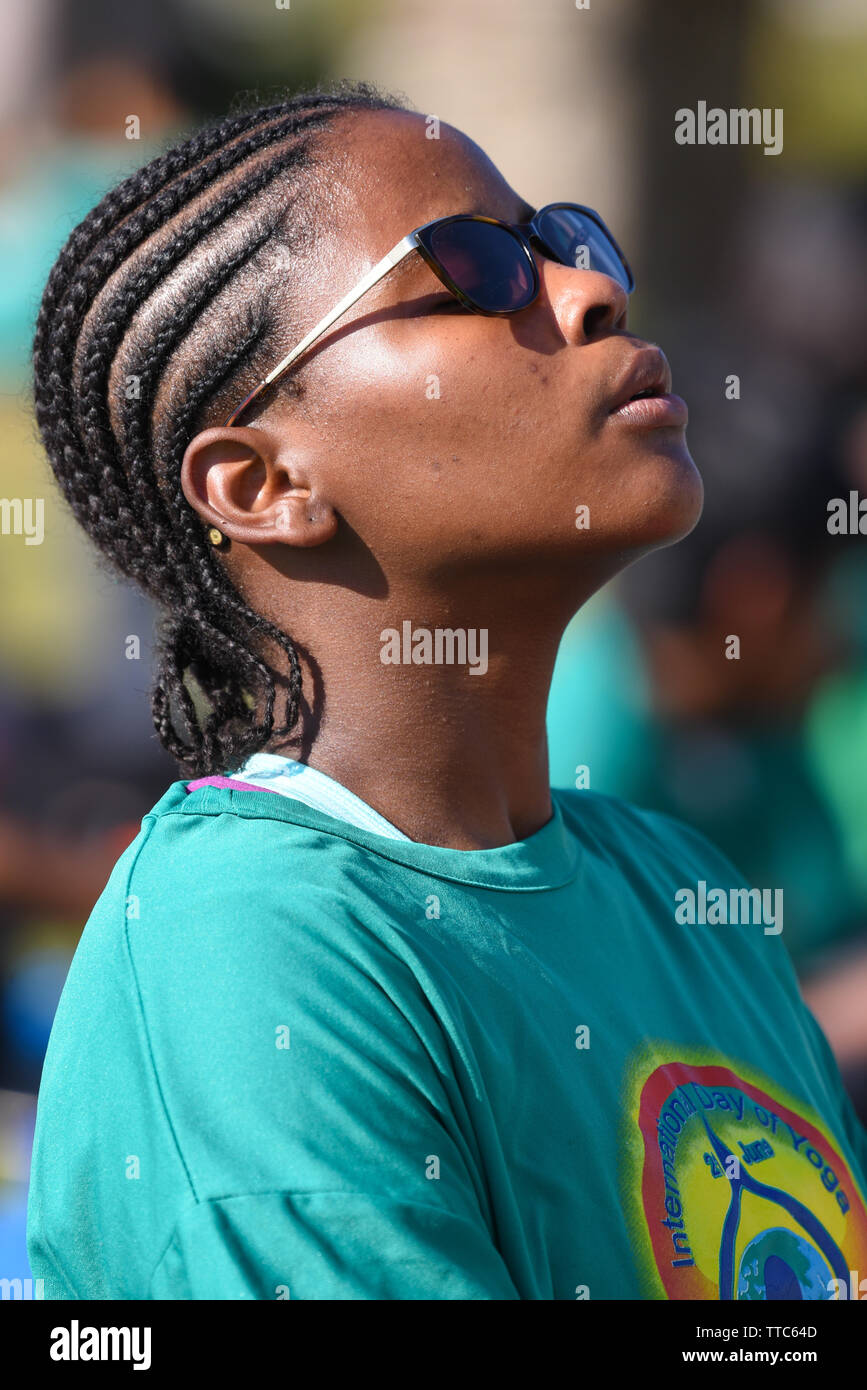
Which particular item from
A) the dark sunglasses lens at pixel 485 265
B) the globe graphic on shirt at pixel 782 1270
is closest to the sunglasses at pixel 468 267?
the dark sunglasses lens at pixel 485 265

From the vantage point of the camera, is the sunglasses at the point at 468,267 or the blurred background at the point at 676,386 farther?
the blurred background at the point at 676,386

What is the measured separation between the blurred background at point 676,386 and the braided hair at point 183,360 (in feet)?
5.61

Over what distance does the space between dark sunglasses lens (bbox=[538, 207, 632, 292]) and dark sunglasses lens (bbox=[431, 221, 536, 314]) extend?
0.13 m

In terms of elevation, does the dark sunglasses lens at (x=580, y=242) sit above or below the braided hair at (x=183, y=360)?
above

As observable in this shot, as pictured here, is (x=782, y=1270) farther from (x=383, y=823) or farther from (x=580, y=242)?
(x=580, y=242)

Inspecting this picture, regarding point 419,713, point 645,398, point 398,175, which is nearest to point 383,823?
point 419,713

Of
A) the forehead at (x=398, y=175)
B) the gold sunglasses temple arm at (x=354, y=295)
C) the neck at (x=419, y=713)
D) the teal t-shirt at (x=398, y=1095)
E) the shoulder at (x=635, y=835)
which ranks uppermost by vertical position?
the forehead at (x=398, y=175)

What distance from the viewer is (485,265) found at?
171cm

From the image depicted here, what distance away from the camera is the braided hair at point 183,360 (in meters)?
1.77

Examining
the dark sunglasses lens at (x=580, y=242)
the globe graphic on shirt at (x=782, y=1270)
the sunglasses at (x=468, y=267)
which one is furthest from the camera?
the dark sunglasses lens at (x=580, y=242)

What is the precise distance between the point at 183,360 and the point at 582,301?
1.81 ft

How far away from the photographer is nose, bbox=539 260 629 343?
5.73ft

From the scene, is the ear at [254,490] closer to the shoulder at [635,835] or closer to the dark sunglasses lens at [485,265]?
the dark sunglasses lens at [485,265]
